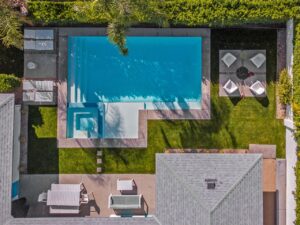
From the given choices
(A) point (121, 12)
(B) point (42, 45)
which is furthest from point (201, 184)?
(B) point (42, 45)

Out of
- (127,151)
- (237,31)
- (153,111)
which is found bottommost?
(127,151)

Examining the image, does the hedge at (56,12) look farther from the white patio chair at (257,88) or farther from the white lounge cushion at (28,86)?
the white patio chair at (257,88)

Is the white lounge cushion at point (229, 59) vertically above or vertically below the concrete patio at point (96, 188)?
above

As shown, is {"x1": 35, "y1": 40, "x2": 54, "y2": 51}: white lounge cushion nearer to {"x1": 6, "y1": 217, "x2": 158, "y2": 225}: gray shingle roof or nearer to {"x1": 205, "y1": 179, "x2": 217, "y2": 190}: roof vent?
{"x1": 6, "y1": 217, "x2": 158, "y2": 225}: gray shingle roof

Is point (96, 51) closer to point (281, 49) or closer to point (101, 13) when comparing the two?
point (101, 13)

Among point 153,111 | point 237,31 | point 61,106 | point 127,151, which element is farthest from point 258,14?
point 61,106

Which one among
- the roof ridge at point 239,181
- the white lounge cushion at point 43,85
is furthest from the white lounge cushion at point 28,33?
the roof ridge at point 239,181

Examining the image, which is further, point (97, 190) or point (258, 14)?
point (97, 190)

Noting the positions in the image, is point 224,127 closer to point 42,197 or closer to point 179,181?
point 179,181
